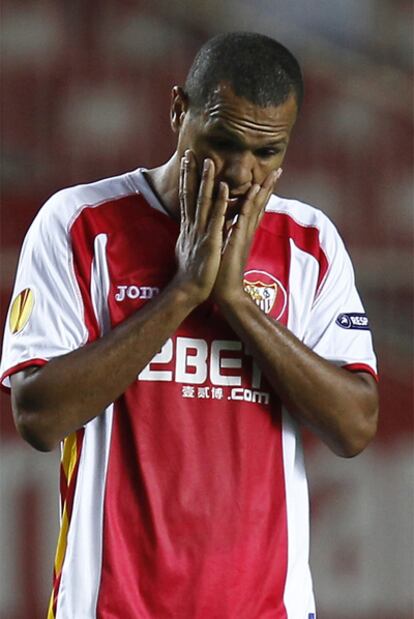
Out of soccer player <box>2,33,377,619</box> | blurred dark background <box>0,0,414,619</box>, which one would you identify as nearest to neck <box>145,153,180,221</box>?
soccer player <box>2,33,377,619</box>

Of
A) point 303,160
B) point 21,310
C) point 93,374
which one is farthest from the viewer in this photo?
point 303,160

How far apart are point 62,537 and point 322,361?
0.41 m

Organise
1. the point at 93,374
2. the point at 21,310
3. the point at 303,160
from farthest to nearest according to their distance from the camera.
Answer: the point at 303,160
the point at 21,310
the point at 93,374

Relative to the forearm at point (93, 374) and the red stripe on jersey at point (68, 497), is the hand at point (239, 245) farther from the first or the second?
the red stripe on jersey at point (68, 497)

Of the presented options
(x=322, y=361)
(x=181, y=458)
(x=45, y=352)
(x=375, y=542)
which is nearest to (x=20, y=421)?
(x=45, y=352)

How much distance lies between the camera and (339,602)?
10.5 ft

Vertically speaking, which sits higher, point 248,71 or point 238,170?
point 248,71

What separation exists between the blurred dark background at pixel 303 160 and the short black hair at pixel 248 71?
4.69ft

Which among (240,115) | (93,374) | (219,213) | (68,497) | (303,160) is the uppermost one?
(303,160)

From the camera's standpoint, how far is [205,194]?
1720 millimetres

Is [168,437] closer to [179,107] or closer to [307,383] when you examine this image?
[307,383]

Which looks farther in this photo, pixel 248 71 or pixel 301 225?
pixel 301 225

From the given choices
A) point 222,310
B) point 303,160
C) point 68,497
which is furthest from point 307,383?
point 303,160

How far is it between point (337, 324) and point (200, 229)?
26 centimetres
